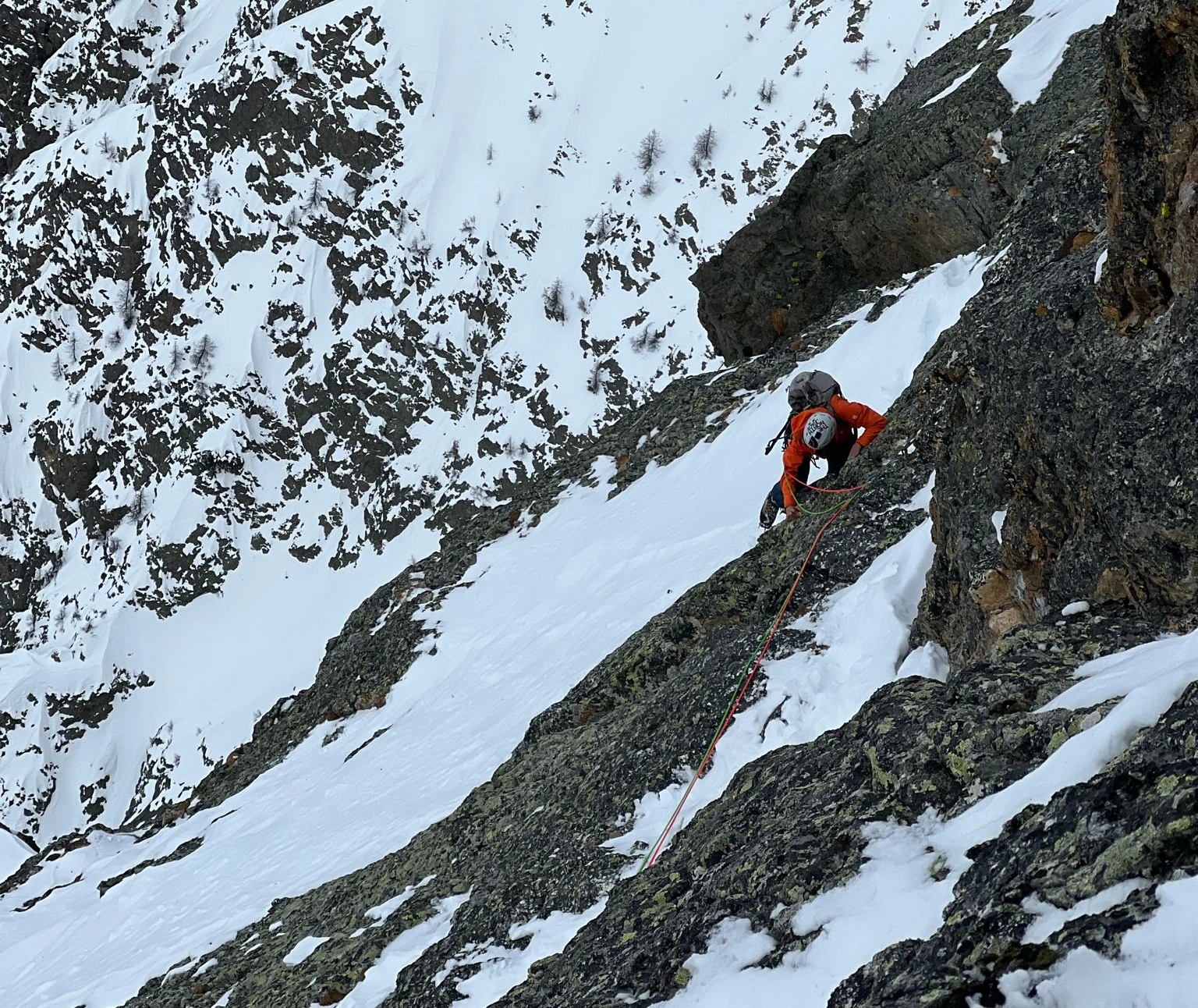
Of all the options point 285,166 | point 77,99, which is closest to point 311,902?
point 285,166

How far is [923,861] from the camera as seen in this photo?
10.3 feet

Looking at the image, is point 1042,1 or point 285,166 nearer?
point 1042,1

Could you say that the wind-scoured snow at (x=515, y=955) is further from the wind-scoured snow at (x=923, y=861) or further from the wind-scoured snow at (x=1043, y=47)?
the wind-scoured snow at (x=1043, y=47)

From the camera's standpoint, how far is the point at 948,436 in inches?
229

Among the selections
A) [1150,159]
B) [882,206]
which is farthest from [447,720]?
[882,206]

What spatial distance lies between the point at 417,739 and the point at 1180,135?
35.7ft

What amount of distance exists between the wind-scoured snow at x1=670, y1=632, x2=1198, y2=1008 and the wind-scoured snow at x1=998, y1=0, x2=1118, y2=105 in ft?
42.4

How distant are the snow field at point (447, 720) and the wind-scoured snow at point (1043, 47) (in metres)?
2.65

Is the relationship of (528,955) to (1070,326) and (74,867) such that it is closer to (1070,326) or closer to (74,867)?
(1070,326)

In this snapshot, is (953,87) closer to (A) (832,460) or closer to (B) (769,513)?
(A) (832,460)

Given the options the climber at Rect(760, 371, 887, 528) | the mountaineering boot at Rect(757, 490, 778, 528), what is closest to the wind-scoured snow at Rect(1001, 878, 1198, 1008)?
the climber at Rect(760, 371, 887, 528)

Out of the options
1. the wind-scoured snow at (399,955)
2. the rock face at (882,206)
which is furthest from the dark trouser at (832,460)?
the rock face at (882,206)

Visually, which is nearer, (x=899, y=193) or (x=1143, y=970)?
(x=1143, y=970)

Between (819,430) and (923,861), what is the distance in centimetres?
631
